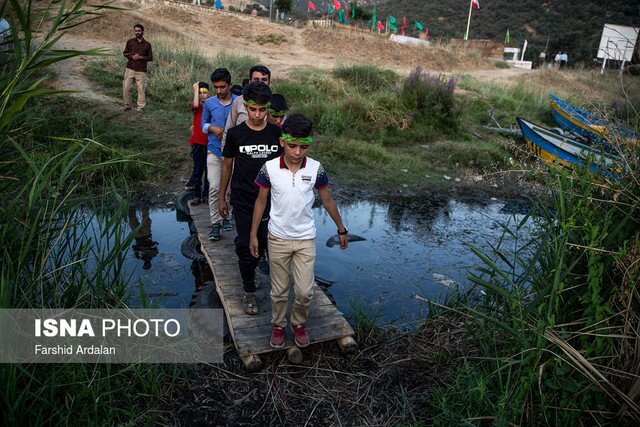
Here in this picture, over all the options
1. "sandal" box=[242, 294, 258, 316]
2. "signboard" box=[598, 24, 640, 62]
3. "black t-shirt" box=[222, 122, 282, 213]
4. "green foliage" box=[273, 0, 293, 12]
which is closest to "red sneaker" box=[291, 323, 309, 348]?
"sandal" box=[242, 294, 258, 316]

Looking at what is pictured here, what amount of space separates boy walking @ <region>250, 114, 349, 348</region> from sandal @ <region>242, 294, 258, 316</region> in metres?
0.38

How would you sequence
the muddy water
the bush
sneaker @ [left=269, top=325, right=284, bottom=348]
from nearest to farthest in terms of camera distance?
sneaker @ [left=269, top=325, right=284, bottom=348] < the muddy water < the bush

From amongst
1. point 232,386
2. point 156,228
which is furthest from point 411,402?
point 156,228

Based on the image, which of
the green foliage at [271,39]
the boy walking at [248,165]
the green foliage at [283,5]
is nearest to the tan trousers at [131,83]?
the boy walking at [248,165]

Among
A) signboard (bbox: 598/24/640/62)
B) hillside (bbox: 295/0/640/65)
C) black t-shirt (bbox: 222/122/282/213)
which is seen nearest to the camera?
signboard (bbox: 598/24/640/62)

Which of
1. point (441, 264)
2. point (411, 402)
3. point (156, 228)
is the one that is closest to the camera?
point (411, 402)

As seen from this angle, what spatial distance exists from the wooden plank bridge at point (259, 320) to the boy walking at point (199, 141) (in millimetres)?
1815

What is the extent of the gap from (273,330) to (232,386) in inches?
18.6

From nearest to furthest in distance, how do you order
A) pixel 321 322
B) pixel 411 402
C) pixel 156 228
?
pixel 411 402 < pixel 321 322 < pixel 156 228

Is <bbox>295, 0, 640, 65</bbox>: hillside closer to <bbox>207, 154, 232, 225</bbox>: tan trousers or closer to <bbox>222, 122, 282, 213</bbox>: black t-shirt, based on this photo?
<bbox>207, 154, 232, 225</bbox>: tan trousers

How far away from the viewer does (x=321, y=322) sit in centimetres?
379

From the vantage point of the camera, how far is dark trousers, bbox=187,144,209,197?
6051mm

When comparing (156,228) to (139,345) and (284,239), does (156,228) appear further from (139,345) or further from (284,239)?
(284,239)

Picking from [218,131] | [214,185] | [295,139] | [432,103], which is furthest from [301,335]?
[432,103]
